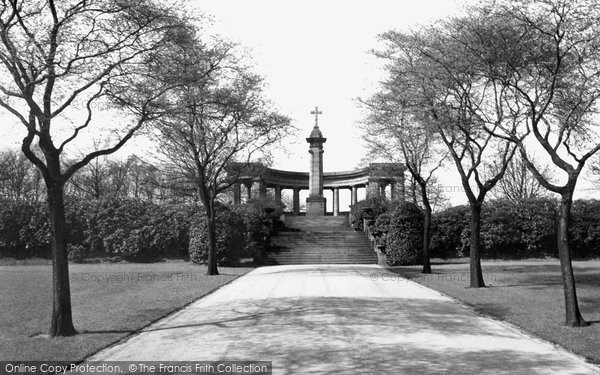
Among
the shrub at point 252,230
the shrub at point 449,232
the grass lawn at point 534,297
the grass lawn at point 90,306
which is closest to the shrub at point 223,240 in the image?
the shrub at point 252,230

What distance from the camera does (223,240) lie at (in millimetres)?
28484

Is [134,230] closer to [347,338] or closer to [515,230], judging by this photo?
[515,230]

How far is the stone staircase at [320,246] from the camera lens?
30.1m

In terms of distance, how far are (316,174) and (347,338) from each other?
127 ft

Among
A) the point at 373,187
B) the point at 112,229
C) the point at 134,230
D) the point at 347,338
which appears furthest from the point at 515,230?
the point at 347,338

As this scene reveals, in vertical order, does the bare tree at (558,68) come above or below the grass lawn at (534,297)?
above

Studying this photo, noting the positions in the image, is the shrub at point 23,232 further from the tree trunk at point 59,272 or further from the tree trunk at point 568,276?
the tree trunk at point 568,276

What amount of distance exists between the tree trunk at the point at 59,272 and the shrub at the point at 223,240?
18.8m

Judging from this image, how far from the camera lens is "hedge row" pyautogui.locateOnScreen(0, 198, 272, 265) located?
105ft

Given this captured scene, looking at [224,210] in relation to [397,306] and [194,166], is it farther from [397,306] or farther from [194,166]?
[397,306]

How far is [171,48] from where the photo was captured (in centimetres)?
1078

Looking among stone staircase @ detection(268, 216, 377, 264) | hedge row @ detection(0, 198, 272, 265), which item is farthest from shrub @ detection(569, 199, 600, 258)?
hedge row @ detection(0, 198, 272, 265)

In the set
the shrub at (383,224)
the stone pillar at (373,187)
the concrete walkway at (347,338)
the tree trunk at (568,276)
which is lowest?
the concrete walkway at (347,338)

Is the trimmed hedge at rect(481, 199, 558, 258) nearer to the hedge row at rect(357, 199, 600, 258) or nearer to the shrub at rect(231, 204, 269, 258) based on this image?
the hedge row at rect(357, 199, 600, 258)
